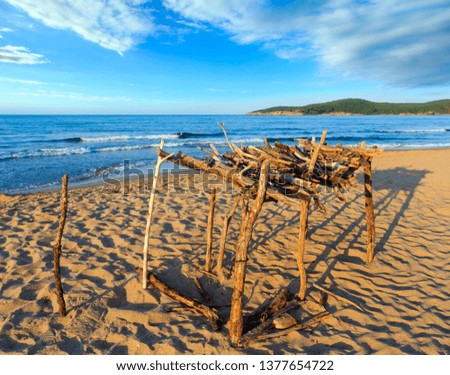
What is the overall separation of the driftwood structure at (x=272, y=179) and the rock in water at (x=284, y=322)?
0.13 meters

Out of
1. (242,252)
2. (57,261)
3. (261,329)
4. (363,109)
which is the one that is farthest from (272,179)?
(363,109)

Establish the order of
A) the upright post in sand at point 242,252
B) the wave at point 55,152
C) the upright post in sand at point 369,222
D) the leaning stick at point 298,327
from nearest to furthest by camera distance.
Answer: the upright post in sand at point 242,252 → the leaning stick at point 298,327 → the upright post in sand at point 369,222 → the wave at point 55,152

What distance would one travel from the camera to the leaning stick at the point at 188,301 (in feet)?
11.9

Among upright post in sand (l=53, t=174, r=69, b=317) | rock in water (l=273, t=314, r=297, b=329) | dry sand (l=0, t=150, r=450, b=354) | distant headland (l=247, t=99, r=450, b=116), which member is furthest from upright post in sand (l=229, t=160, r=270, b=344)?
distant headland (l=247, t=99, r=450, b=116)

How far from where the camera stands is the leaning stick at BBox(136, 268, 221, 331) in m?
3.64

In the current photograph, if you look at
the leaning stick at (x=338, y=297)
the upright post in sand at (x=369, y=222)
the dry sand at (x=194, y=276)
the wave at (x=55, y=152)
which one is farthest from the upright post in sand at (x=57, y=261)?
the wave at (x=55, y=152)

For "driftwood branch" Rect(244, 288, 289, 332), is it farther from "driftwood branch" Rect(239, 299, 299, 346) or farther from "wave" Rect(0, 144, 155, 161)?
"wave" Rect(0, 144, 155, 161)

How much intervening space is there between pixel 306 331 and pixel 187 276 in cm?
211

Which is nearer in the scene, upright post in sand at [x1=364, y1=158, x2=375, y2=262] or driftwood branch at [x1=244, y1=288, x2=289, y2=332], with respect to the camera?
driftwood branch at [x1=244, y1=288, x2=289, y2=332]

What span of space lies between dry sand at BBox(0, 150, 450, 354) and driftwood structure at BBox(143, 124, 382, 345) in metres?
0.41

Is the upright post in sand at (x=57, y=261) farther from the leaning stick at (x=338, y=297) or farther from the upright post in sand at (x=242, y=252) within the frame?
the leaning stick at (x=338, y=297)

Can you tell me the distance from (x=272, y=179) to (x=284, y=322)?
6.14 ft

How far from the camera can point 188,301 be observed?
402 cm

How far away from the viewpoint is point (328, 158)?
5.27 metres
